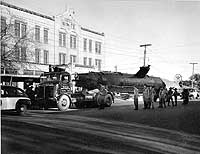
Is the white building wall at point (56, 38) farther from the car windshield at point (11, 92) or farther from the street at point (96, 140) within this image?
the street at point (96, 140)

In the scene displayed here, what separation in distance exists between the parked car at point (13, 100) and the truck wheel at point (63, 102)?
3.47 meters

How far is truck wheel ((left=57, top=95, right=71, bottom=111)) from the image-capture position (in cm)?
1792

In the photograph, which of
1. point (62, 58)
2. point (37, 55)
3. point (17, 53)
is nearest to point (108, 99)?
point (17, 53)

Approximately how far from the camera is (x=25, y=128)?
30.4 ft

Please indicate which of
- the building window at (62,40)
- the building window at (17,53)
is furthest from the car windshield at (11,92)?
the building window at (62,40)

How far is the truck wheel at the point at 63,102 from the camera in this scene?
58.8 feet

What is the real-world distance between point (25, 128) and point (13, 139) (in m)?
1.69

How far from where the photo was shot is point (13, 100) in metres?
13.9

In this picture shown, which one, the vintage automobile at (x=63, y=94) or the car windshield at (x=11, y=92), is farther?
the vintage automobile at (x=63, y=94)

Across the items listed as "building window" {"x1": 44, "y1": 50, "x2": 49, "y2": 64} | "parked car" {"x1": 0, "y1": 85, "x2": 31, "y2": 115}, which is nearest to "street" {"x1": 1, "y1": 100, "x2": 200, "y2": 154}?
"parked car" {"x1": 0, "y1": 85, "x2": 31, "y2": 115}

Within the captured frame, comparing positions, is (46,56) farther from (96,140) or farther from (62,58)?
(96,140)

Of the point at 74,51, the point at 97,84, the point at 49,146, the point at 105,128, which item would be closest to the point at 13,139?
the point at 49,146

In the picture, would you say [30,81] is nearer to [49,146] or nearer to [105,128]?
[105,128]

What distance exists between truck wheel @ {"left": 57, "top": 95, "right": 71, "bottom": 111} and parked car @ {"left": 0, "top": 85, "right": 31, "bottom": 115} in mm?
3471
